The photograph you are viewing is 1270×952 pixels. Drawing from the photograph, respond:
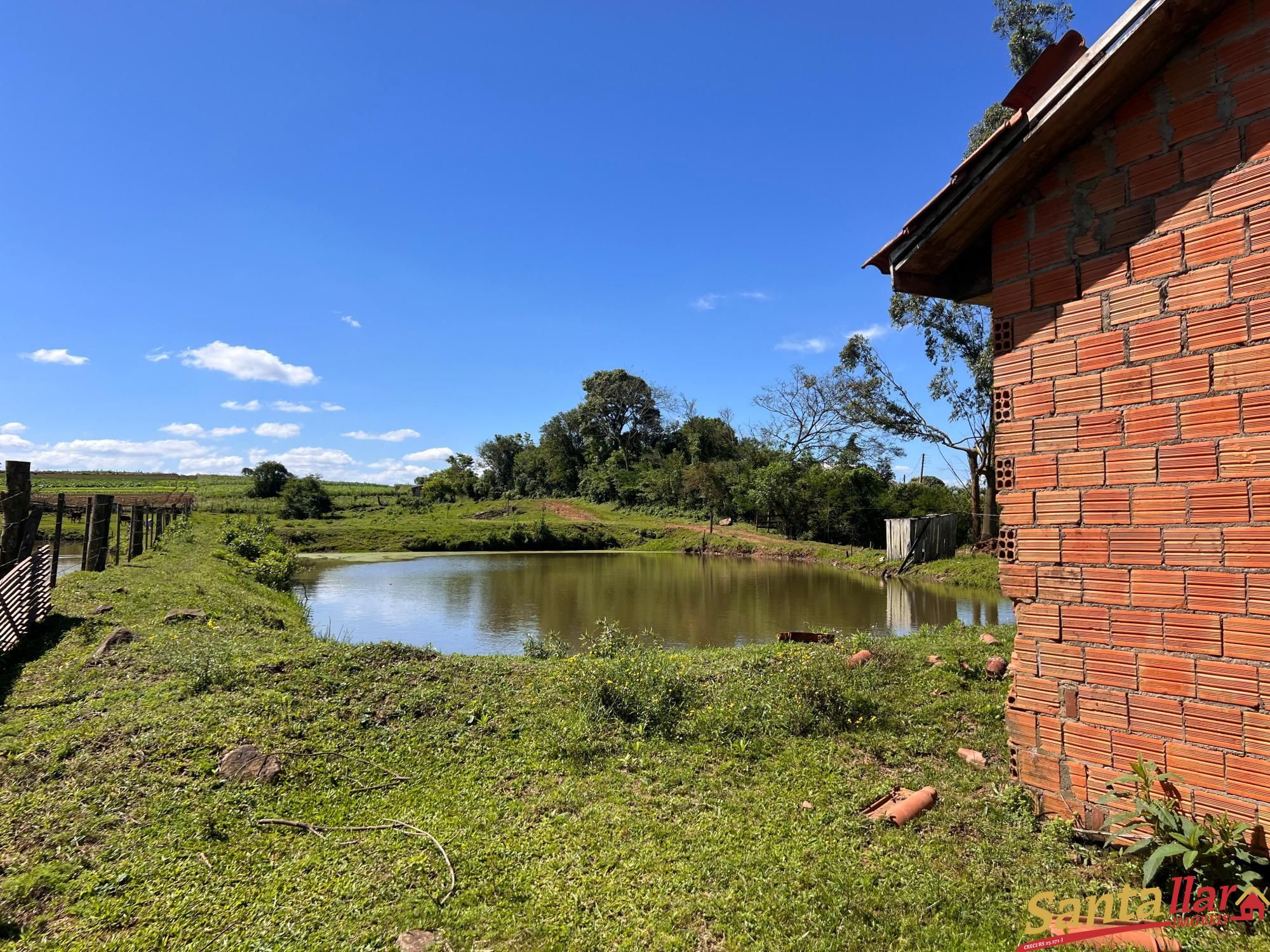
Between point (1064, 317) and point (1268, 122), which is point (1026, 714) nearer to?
point (1064, 317)

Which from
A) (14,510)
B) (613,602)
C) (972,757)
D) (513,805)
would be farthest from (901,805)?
(613,602)

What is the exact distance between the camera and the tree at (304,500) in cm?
4156

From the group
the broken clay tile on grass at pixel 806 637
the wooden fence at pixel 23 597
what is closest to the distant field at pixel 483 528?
the broken clay tile on grass at pixel 806 637

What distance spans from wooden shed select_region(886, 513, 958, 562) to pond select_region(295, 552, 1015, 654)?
181 cm

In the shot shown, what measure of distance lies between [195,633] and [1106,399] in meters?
9.19

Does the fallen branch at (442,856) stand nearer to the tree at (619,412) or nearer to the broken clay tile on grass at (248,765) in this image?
the broken clay tile on grass at (248,765)

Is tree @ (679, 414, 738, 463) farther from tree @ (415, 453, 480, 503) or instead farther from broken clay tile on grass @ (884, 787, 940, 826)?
broken clay tile on grass @ (884, 787, 940, 826)

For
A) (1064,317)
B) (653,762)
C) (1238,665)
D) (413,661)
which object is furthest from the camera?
(413,661)

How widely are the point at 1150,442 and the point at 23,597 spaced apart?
35.9 feet

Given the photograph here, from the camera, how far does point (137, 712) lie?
16.8 ft

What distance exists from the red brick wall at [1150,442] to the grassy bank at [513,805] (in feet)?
2.35

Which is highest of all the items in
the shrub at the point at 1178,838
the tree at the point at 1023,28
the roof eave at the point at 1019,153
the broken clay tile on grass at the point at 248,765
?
the tree at the point at 1023,28

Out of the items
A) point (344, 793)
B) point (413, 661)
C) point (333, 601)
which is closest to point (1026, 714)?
point (344, 793)

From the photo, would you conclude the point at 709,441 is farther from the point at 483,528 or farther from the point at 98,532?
the point at 98,532
